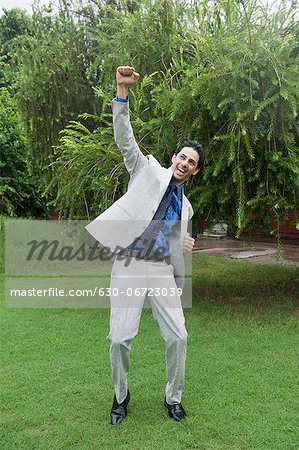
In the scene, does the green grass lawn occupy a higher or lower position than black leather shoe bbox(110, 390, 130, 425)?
lower

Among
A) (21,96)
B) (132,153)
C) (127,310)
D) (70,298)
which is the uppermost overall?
(21,96)

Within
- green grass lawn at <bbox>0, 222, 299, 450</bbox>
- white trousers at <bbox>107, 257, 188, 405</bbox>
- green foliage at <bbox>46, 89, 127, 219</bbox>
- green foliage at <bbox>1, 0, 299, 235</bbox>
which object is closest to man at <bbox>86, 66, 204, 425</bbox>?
white trousers at <bbox>107, 257, 188, 405</bbox>

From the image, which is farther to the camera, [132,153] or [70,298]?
[70,298]

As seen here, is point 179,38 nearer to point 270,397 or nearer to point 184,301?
point 184,301

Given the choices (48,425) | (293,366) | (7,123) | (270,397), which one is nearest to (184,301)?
(293,366)

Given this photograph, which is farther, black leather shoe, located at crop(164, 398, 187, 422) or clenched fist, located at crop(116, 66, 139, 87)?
black leather shoe, located at crop(164, 398, 187, 422)

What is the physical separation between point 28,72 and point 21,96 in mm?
429

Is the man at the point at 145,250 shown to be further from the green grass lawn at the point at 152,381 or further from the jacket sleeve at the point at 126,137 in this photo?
the green grass lawn at the point at 152,381

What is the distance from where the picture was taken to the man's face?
110 inches

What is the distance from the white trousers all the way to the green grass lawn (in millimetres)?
304

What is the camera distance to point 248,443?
2.64 metres

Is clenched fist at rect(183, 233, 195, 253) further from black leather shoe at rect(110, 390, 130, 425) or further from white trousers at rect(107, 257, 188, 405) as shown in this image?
black leather shoe at rect(110, 390, 130, 425)

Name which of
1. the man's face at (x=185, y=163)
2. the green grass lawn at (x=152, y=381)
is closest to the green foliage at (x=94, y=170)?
the green grass lawn at (x=152, y=381)

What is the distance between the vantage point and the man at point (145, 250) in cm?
270
